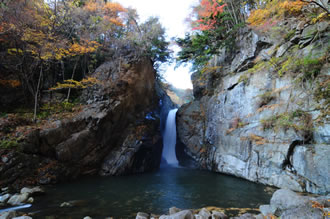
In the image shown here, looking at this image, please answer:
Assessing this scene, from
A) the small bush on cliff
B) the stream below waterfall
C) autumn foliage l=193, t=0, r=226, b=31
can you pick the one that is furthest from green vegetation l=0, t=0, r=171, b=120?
the small bush on cliff

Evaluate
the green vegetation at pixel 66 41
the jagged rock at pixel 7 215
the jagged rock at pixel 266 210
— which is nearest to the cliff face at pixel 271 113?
the jagged rock at pixel 266 210

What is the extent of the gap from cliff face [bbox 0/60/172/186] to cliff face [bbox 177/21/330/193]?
4.86 m

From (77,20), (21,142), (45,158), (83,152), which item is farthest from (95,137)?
(77,20)

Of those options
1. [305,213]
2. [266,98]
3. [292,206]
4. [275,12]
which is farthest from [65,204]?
[275,12]

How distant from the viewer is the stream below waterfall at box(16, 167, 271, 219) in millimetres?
5969

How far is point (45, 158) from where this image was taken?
10023 millimetres

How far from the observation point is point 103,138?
1271 cm

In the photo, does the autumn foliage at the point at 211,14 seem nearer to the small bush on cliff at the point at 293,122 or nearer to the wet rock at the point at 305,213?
the small bush on cliff at the point at 293,122

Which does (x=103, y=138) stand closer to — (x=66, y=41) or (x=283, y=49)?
(x=66, y=41)

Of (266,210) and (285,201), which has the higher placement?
(285,201)

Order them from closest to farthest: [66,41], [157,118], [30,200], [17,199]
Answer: [17,199] → [30,200] → [66,41] → [157,118]

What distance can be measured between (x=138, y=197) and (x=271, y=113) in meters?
8.20

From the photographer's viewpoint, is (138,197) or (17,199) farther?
(138,197)

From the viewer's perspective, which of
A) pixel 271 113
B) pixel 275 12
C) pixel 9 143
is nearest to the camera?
pixel 9 143
